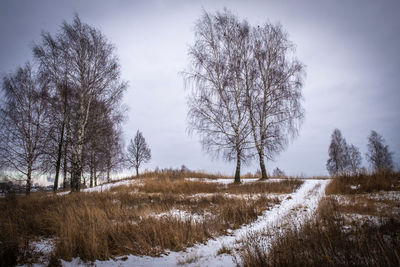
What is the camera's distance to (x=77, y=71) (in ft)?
32.6

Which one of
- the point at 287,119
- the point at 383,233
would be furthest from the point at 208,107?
the point at 383,233

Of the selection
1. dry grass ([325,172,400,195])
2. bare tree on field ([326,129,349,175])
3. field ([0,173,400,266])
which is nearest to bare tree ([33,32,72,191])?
field ([0,173,400,266])

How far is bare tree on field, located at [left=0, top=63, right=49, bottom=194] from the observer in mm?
10609

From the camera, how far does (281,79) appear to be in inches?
472

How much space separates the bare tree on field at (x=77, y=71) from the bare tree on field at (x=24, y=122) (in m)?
1.48

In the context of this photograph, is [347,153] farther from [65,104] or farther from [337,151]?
[65,104]

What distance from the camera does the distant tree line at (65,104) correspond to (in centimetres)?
977

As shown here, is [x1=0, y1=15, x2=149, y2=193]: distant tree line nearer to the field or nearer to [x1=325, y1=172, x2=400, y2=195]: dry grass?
the field

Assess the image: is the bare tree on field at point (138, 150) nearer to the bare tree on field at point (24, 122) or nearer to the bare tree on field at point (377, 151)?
the bare tree on field at point (24, 122)

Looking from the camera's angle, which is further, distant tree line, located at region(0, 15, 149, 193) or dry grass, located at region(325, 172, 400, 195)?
distant tree line, located at region(0, 15, 149, 193)

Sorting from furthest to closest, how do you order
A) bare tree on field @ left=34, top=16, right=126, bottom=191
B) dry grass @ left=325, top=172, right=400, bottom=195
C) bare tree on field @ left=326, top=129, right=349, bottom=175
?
bare tree on field @ left=326, top=129, right=349, bottom=175
bare tree on field @ left=34, top=16, right=126, bottom=191
dry grass @ left=325, top=172, right=400, bottom=195

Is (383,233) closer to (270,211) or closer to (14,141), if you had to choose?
(270,211)

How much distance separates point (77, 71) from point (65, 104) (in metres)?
2.09

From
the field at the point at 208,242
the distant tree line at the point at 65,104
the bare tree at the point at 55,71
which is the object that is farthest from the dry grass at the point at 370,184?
the bare tree at the point at 55,71
